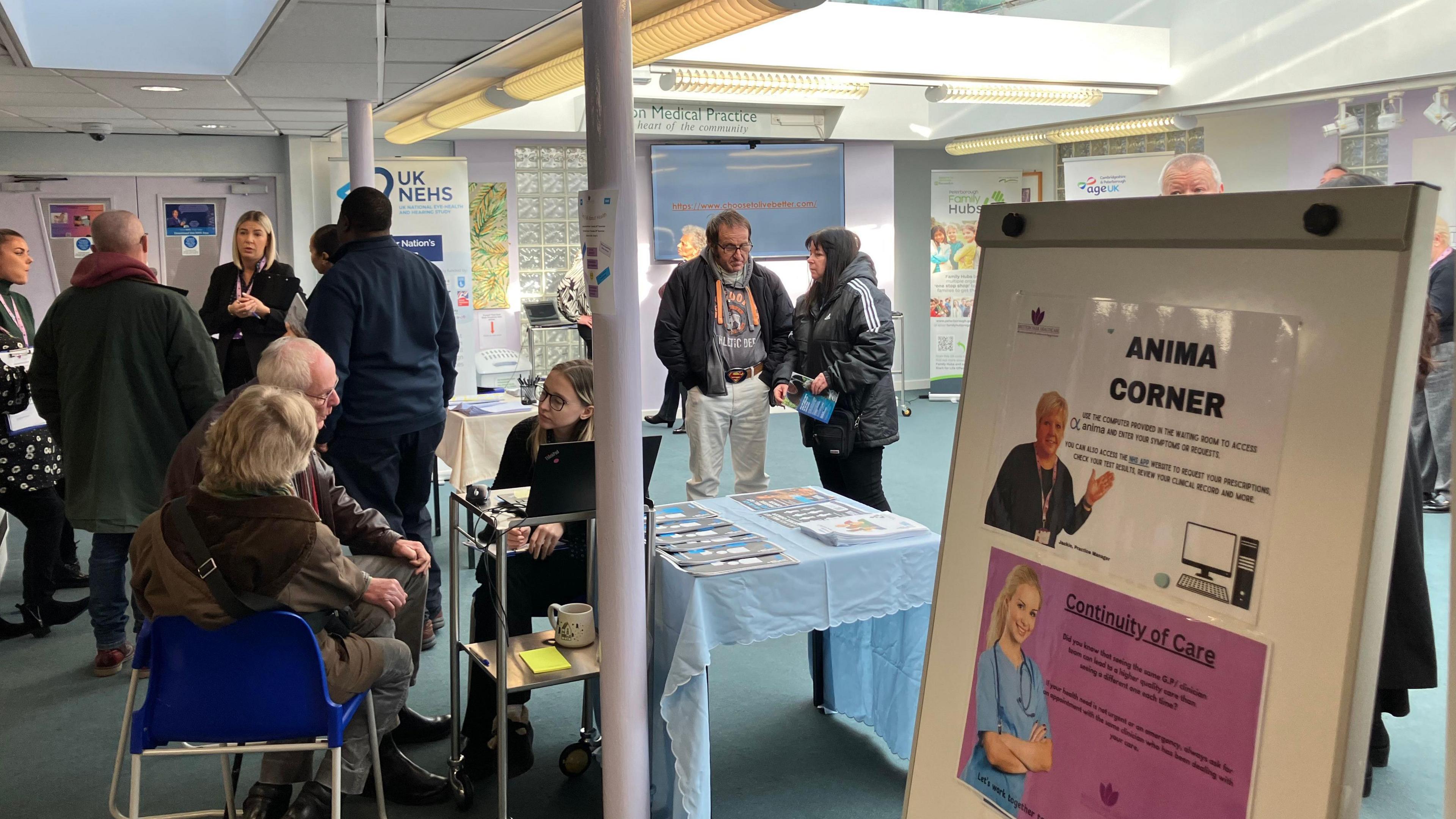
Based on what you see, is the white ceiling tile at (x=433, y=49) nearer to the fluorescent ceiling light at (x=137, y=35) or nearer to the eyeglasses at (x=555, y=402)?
the fluorescent ceiling light at (x=137, y=35)

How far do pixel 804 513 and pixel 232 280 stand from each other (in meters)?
3.41

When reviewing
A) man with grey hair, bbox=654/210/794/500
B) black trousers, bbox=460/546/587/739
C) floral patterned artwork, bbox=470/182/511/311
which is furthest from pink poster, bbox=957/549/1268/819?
floral patterned artwork, bbox=470/182/511/311

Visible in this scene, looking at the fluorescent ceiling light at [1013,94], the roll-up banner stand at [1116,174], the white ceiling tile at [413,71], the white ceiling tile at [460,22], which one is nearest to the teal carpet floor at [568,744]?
the white ceiling tile at [460,22]

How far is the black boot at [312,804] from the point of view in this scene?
8.96ft

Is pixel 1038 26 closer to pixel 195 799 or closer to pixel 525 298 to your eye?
pixel 525 298

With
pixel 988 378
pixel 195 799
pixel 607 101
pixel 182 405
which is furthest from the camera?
pixel 182 405

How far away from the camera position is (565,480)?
8.96 ft

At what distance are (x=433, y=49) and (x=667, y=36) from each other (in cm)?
99

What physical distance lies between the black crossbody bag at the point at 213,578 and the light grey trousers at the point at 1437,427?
218 inches

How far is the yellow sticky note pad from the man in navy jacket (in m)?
1.21

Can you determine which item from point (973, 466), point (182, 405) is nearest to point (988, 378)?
point (973, 466)

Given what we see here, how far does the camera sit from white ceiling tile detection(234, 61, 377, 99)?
4.43 meters

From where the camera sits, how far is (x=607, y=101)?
96.2 inches

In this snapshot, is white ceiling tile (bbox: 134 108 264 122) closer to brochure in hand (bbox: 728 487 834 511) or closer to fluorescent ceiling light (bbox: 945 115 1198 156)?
brochure in hand (bbox: 728 487 834 511)
